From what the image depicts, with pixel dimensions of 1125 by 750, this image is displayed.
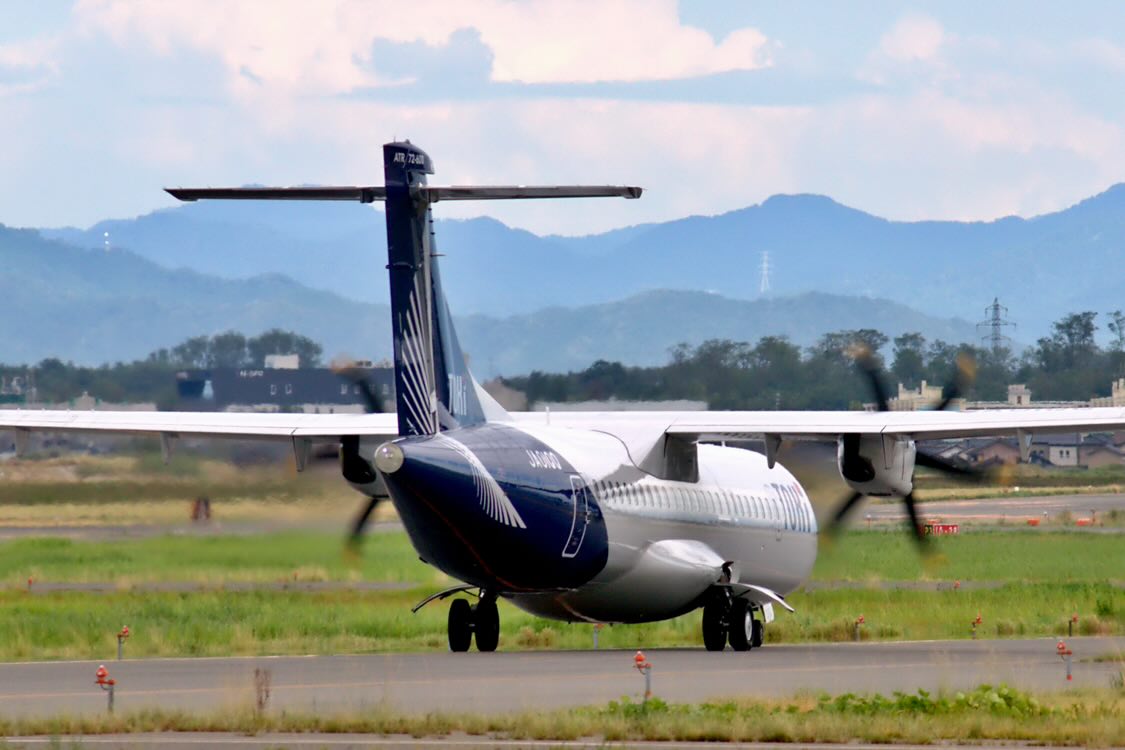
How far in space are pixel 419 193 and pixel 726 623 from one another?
27.0 ft

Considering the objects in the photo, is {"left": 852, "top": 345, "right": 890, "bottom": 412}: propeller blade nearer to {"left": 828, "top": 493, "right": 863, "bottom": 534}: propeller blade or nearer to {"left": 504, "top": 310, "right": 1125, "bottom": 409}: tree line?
{"left": 504, "top": 310, "right": 1125, "bottom": 409}: tree line

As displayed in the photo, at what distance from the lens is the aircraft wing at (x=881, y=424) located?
95.6 ft

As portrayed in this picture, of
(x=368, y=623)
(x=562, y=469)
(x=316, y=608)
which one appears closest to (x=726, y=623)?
(x=562, y=469)

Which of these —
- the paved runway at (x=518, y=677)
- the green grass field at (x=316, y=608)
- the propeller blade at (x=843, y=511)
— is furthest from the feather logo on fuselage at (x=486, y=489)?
the propeller blade at (x=843, y=511)

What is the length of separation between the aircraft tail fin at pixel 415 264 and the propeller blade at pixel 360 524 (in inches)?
173

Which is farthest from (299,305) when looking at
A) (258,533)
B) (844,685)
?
(844,685)

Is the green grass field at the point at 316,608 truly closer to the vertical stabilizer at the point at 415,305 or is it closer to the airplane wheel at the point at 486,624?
the airplane wheel at the point at 486,624

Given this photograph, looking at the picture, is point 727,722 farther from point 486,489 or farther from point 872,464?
point 872,464

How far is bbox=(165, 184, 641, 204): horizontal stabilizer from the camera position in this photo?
26.1 meters

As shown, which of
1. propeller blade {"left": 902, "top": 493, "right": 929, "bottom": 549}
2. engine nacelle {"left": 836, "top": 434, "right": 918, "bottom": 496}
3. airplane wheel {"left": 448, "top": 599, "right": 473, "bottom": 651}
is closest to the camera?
airplane wheel {"left": 448, "top": 599, "right": 473, "bottom": 651}

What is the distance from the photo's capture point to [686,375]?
1993 inches

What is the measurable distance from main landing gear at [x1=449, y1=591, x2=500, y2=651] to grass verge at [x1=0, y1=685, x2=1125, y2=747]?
8677 mm

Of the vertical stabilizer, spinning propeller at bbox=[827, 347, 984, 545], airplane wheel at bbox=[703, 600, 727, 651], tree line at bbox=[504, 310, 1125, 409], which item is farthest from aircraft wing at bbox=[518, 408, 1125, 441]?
the vertical stabilizer

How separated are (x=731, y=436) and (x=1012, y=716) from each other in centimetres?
1046
